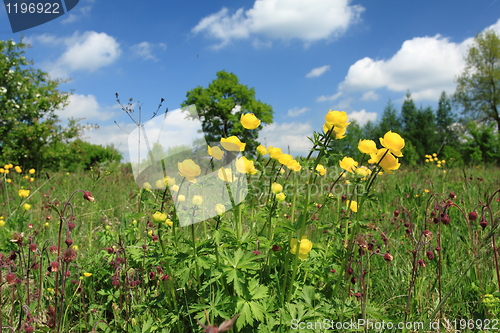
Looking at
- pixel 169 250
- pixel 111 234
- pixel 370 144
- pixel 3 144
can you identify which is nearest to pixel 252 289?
pixel 169 250

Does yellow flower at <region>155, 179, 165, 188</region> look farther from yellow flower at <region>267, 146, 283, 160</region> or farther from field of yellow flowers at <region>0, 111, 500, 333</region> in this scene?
yellow flower at <region>267, 146, 283, 160</region>

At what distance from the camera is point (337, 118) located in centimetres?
140

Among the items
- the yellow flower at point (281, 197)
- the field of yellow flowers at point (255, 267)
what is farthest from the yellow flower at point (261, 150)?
the yellow flower at point (281, 197)

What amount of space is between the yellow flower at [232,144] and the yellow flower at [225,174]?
106mm

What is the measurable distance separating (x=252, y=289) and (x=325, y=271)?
21.6 inches

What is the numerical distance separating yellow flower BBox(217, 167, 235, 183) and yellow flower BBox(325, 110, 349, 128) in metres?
0.53

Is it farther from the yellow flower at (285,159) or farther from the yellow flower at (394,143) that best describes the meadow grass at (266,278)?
the yellow flower at (394,143)

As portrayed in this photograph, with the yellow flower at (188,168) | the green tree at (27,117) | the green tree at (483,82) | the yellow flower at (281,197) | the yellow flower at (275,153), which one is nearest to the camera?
the yellow flower at (188,168)

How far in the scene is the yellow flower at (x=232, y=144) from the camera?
4.66ft

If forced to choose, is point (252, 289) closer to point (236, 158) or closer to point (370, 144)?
point (236, 158)

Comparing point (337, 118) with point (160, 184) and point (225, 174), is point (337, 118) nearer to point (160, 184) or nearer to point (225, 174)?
point (225, 174)

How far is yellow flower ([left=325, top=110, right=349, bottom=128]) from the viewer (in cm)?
140

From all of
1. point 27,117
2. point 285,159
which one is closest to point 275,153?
point 285,159

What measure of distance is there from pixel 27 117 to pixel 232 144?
11.4 meters
